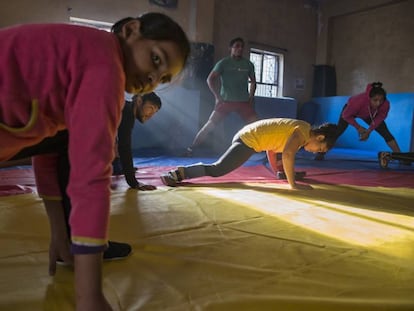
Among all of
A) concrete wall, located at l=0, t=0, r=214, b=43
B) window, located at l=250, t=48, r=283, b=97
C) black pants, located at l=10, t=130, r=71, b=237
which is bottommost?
black pants, located at l=10, t=130, r=71, b=237

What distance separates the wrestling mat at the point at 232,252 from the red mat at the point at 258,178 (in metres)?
0.06

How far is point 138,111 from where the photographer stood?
251 centimetres

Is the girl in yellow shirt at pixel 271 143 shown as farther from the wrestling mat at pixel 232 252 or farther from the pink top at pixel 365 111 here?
the pink top at pixel 365 111

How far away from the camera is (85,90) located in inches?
28.9

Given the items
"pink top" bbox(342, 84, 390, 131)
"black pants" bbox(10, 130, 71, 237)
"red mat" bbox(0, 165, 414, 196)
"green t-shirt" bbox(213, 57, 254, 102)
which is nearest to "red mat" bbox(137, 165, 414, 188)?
"red mat" bbox(0, 165, 414, 196)

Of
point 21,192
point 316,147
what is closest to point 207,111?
point 316,147

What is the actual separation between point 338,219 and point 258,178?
4.52ft

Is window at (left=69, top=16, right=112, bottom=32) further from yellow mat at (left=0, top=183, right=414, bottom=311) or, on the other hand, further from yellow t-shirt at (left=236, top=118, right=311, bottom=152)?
yellow mat at (left=0, top=183, right=414, bottom=311)

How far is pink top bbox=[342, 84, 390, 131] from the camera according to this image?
4.70m

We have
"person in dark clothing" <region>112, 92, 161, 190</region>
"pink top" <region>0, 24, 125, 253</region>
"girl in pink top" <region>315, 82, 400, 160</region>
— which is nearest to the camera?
"pink top" <region>0, 24, 125, 253</region>

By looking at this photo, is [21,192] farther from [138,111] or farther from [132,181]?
[138,111]

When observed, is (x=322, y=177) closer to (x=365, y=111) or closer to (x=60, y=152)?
(x=365, y=111)

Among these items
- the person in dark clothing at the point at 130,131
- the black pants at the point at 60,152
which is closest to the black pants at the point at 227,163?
the person in dark clothing at the point at 130,131

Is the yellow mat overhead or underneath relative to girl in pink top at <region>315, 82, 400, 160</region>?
underneath
